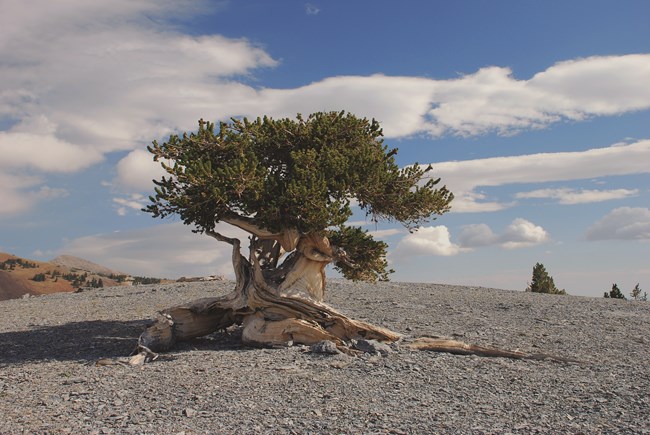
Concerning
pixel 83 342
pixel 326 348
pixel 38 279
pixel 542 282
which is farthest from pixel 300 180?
pixel 38 279

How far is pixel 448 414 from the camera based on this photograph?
9.93m

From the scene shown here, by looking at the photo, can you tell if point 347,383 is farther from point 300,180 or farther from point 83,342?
point 83,342

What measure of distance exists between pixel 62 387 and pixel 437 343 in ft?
29.8

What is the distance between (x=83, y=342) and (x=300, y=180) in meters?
8.67

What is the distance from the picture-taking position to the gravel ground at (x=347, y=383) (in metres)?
9.65

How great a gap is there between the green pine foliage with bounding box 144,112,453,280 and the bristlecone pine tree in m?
0.03

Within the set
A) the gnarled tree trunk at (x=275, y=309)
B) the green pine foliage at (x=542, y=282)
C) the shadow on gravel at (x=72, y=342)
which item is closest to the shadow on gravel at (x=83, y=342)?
the shadow on gravel at (x=72, y=342)

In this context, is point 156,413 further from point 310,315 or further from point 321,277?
point 321,277

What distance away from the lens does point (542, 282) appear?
33812mm

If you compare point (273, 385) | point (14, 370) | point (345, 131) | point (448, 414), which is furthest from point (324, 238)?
point (14, 370)

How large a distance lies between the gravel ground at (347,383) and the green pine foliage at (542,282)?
41.5ft

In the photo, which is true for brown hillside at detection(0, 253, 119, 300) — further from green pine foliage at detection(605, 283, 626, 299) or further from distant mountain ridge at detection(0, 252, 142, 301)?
green pine foliage at detection(605, 283, 626, 299)

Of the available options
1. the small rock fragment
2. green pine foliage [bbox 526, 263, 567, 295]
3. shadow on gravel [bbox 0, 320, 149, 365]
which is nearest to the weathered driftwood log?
the small rock fragment

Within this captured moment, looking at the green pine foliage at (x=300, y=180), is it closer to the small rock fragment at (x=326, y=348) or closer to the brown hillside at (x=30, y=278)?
the small rock fragment at (x=326, y=348)
